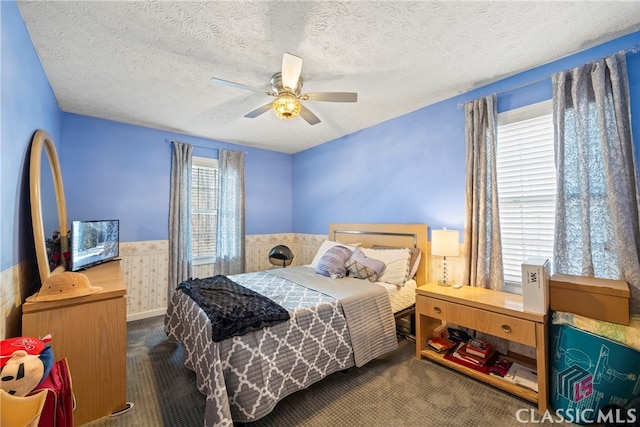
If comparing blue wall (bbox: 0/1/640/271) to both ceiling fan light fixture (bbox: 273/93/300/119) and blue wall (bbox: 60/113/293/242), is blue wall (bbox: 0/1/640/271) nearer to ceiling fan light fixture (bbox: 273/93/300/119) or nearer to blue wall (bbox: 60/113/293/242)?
blue wall (bbox: 60/113/293/242)

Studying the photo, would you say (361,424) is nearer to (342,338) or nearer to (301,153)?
(342,338)

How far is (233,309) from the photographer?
1.81 m

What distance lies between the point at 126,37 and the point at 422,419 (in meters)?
3.29

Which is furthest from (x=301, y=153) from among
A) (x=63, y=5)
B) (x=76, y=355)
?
(x=76, y=355)

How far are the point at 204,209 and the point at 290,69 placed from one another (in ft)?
9.58

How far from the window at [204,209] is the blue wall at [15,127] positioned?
2.05 meters

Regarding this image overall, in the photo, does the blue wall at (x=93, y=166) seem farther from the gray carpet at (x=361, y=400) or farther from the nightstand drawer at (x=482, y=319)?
the nightstand drawer at (x=482, y=319)

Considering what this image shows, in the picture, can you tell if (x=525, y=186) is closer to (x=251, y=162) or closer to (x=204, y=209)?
(x=251, y=162)

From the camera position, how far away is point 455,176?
2.74 metres

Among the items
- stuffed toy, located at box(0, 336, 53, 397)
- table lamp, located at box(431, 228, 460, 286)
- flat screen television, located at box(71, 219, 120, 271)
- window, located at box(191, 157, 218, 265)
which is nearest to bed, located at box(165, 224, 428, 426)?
table lamp, located at box(431, 228, 460, 286)

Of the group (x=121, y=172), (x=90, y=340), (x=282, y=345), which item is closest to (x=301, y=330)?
(x=282, y=345)

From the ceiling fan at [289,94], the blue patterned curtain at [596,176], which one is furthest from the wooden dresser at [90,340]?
the blue patterned curtain at [596,176]

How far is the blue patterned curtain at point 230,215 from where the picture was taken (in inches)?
162

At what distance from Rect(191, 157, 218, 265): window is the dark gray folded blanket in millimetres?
1678
